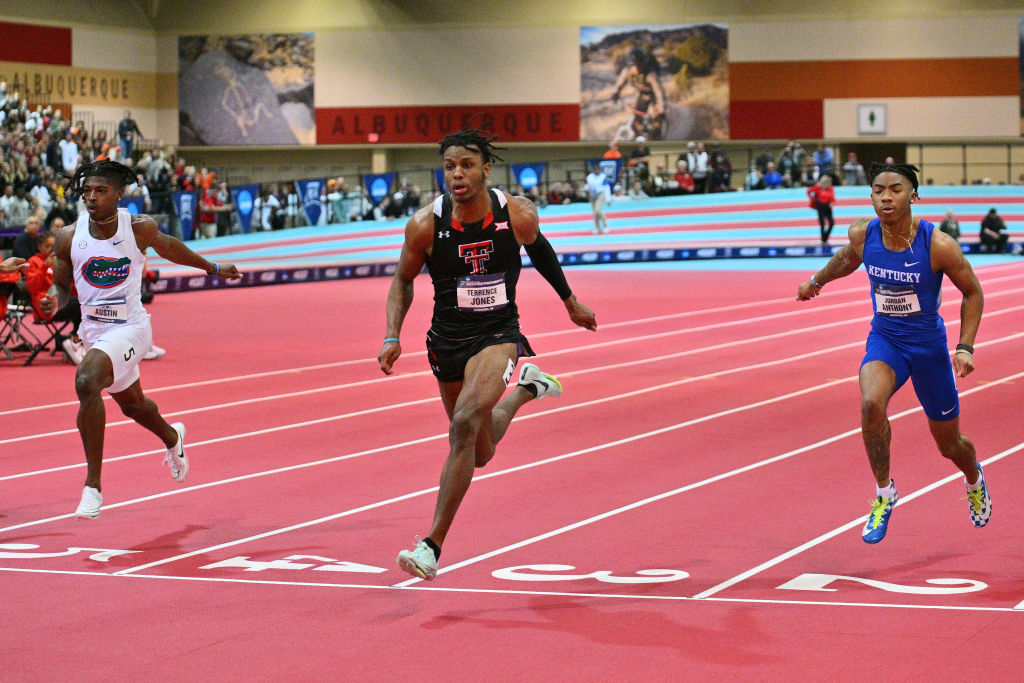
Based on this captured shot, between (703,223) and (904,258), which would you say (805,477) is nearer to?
(904,258)

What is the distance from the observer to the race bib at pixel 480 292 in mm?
6762

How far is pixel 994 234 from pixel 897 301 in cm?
2750

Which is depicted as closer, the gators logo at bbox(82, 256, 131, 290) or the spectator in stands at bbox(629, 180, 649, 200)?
the gators logo at bbox(82, 256, 131, 290)

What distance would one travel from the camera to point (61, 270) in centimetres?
828

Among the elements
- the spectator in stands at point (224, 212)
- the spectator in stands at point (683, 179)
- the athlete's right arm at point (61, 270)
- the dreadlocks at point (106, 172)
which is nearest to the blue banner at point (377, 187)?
the spectator in stands at point (224, 212)

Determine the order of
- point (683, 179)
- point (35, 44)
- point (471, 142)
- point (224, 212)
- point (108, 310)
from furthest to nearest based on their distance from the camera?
point (35, 44), point (683, 179), point (224, 212), point (108, 310), point (471, 142)

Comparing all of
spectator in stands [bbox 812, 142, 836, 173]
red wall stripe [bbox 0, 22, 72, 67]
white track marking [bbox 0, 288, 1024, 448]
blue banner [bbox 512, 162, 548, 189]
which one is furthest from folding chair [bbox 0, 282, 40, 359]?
red wall stripe [bbox 0, 22, 72, 67]

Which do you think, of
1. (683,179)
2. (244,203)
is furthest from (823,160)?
(244,203)

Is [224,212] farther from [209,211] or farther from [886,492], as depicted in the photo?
[886,492]

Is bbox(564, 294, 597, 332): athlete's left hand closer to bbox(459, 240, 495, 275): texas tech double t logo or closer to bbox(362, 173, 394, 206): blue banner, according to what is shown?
bbox(459, 240, 495, 275): texas tech double t logo

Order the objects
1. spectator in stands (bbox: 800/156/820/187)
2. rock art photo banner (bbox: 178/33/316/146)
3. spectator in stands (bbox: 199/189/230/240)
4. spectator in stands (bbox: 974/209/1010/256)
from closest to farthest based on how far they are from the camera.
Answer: spectator in stands (bbox: 974/209/1010/256) < spectator in stands (bbox: 199/189/230/240) < spectator in stands (bbox: 800/156/820/187) < rock art photo banner (bbox: 178/33/316/146)

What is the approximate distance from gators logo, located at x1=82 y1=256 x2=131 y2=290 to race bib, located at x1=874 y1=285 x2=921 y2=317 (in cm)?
412

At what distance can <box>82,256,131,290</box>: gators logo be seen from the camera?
26.6ft

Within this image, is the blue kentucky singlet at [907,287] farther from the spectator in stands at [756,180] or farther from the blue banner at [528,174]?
the spectator in stands at [756,180]
